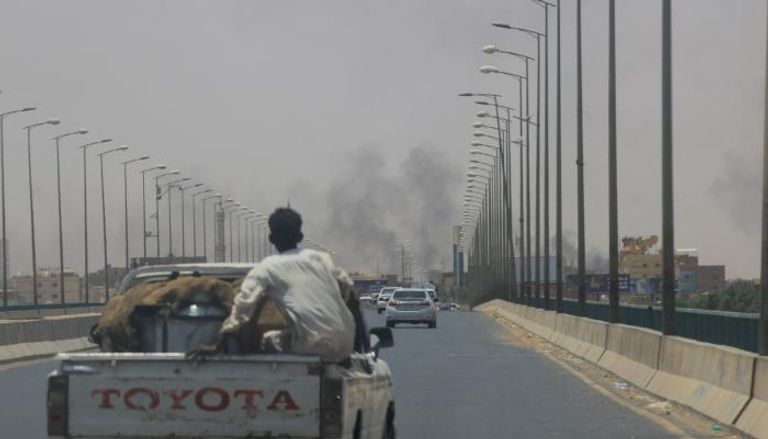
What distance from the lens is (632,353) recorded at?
1204 inches

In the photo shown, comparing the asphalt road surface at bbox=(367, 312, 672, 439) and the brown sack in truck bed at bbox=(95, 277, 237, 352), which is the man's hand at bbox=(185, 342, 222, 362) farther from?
the asphalt road surface at bbox=(367, 312, 672, 439)

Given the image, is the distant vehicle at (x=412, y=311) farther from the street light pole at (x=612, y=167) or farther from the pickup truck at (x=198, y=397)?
the pickup truck at (x=198, y=397)

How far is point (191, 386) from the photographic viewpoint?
11492 millimetres

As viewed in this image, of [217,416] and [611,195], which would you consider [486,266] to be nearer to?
[611,195]

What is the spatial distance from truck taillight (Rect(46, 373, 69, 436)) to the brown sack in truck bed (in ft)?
3.81

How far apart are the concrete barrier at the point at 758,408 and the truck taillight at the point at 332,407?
7693mm

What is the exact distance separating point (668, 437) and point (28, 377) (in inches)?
608

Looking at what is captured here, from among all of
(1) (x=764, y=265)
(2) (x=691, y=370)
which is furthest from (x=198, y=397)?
A: (2) (x=691, y=370)

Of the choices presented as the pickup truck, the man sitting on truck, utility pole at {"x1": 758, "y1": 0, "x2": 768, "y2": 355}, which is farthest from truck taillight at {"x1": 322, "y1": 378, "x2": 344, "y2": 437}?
utility pole at {"x1": 758, "y1": 0, "x2": 768, "y2": 355}

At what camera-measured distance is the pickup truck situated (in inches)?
448

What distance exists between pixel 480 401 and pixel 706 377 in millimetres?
4358

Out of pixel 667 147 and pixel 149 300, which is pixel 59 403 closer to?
pixel 149 300

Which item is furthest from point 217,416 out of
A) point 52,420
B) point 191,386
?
point 52,420

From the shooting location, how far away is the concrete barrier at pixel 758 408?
18406mm
